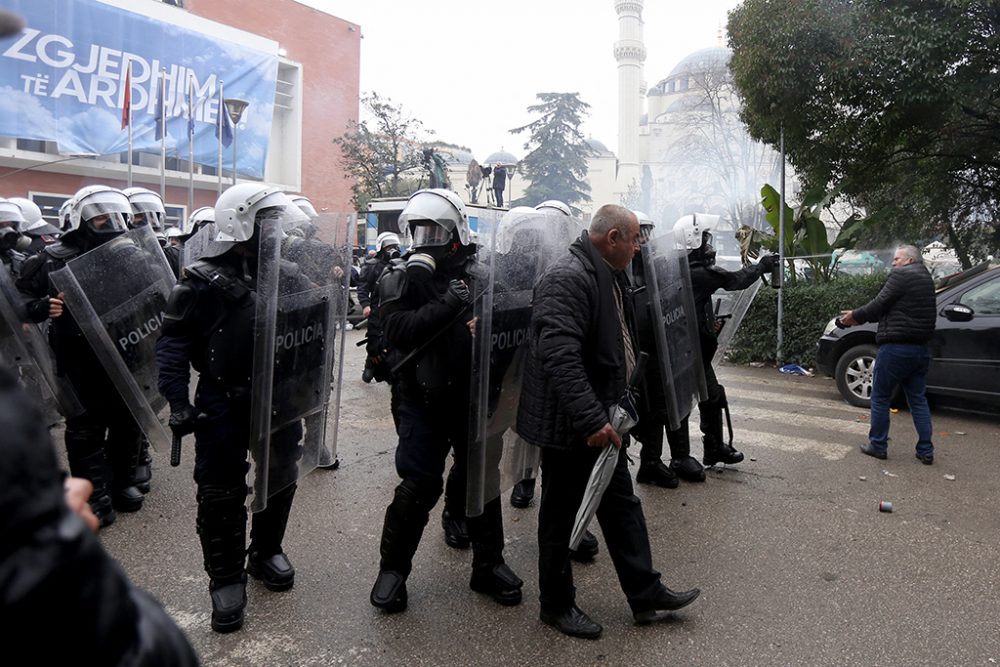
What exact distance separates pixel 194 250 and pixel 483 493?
10.3ft

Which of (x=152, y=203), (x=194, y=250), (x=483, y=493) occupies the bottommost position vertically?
(x=483, y=493)

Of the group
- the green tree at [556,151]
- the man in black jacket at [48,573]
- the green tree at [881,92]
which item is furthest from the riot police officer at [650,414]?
the green tree at [556,151]

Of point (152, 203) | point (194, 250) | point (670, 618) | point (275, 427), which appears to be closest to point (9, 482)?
point (275, 427)

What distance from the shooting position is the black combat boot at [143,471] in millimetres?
4980

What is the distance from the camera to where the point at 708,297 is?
5.25 meters

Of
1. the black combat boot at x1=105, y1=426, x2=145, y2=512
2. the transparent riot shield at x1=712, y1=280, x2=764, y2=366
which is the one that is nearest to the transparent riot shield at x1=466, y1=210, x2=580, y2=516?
the transparent riot shield at x1=712, y1=280, x2=764, y2=366

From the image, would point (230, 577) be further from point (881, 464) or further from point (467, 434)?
point (881, 464)

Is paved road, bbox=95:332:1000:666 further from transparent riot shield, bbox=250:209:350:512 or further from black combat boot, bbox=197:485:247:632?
transparent riot shield, bbox=250:209:350:512

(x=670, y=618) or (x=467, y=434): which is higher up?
(x=467, y=434)

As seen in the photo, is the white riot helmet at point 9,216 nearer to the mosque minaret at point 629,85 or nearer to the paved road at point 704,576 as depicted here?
the paved road at point 704,576

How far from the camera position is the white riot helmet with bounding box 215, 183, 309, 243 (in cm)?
324

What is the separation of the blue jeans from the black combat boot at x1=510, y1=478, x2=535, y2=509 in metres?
2.95

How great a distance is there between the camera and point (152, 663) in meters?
1.01

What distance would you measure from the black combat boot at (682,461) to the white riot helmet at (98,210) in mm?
3856
